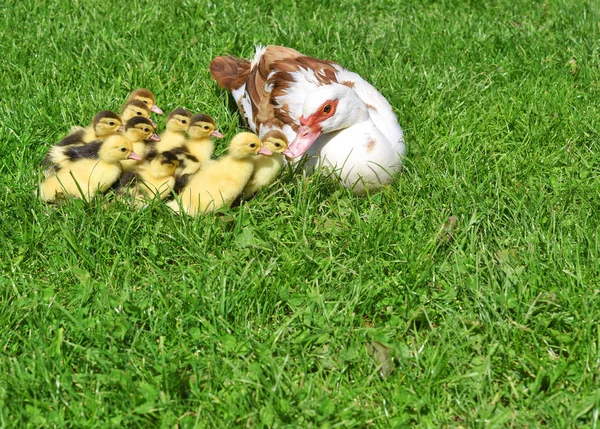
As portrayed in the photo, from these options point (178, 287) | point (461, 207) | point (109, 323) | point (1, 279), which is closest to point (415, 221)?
point (461, 207)

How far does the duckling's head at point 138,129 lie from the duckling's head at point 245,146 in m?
0.51

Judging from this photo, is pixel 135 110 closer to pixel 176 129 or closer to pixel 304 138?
pixel 176 129

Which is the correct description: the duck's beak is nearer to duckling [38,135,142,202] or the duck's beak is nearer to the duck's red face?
the duck's red face

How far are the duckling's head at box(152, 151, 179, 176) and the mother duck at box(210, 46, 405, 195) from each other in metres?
0.63

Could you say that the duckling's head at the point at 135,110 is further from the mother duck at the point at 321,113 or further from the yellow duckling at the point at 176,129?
the mother duck at the point at 321,113

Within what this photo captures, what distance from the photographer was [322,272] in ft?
11.9

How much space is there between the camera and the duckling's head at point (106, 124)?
13.8 ft

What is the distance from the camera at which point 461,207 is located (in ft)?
13.2

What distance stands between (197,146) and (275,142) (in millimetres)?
483

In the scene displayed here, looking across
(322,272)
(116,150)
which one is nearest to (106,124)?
(116,150)

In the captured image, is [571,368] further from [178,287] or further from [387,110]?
[387,110]

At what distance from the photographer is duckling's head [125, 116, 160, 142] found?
4184mm

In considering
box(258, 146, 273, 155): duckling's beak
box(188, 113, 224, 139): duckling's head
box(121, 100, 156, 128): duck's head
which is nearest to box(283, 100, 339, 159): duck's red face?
box(258, 146, 273, 155): duckling's beak

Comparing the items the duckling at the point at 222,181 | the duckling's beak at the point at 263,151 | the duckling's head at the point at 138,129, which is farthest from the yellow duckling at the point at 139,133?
the duckling's beak at the point at 263,151
